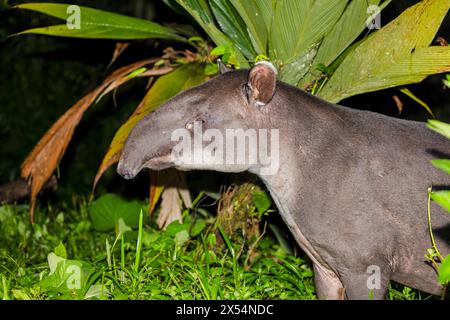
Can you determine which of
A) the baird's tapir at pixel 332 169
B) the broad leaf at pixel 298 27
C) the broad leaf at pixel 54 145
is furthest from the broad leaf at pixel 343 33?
the broad leaf at pixel 54 145

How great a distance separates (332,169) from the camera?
3.81 meters

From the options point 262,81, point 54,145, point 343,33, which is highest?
point 343,33

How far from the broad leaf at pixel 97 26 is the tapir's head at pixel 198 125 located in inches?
59.0

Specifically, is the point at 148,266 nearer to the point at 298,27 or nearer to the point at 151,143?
the point at 151,143

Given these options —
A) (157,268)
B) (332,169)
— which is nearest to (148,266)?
(157,268)

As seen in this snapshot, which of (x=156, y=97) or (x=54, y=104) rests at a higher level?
(x=54, y=104)

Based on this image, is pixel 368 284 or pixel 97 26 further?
pixel 97 26

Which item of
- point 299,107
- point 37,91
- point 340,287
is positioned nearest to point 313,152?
point 299,107

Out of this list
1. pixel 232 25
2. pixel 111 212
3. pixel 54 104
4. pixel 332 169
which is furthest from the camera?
pixel 54 104

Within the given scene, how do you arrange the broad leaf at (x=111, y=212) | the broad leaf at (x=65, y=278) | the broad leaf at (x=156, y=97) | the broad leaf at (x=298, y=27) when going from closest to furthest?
the broad leaf at (x=65, y=278) → the broad leaf at (x=298, y=27) → the broad leaf at (x=156, y=97) → the broad leaf at (x=111, y=212)

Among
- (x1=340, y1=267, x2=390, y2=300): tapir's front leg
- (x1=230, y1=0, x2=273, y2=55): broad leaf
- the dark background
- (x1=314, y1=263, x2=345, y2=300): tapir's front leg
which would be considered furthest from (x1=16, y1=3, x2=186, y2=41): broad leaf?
the dark background

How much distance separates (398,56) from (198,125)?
51.1 inches

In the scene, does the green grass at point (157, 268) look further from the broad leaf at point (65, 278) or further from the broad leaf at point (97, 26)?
the broad leaf at point (97, 26)

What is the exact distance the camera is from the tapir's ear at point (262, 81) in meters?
3.65
